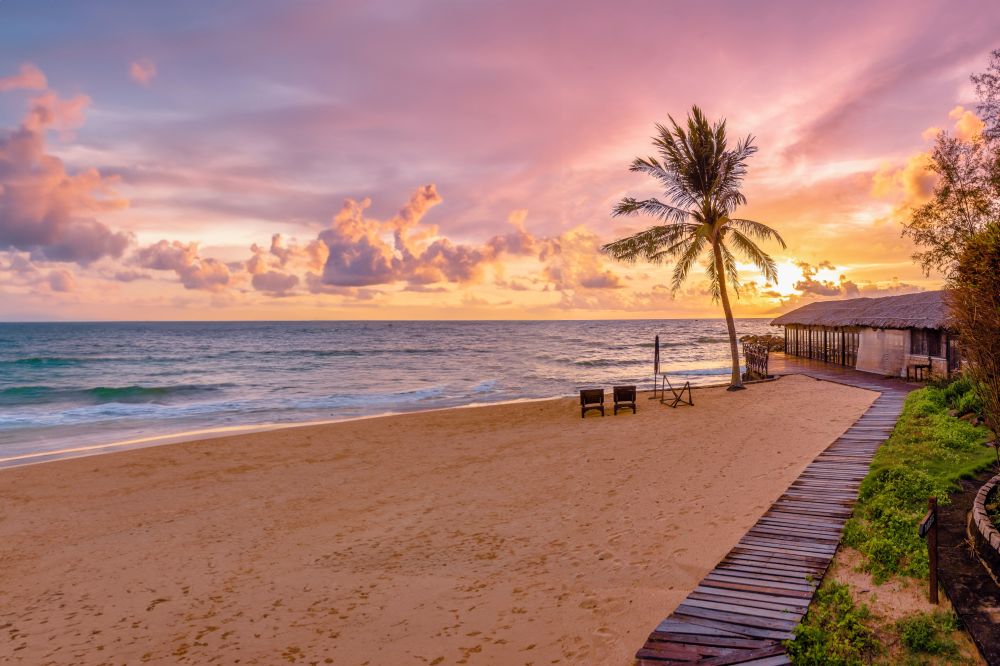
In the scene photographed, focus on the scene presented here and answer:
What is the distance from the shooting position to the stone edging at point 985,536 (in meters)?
4.92

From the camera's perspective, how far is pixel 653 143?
2009 centimetres

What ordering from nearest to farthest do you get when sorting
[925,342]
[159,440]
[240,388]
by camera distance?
1. [159,440]
2. [925,342]
3. [240,388]

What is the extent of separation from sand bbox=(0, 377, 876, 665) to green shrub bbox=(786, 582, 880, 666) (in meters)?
1.28

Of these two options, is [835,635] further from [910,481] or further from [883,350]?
[883,350]

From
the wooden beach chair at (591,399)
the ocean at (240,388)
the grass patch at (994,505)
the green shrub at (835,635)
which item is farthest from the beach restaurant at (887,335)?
the green shrub at (835,635)

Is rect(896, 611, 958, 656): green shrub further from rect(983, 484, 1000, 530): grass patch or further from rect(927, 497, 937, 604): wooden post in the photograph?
rect(983, 484, 1000, 530): grass patch

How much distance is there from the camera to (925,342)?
1972 cm

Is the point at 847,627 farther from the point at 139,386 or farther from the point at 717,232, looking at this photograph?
the point at 139,386

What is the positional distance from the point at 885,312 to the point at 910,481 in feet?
60.3

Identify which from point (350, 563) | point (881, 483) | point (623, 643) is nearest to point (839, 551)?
point (881, 483)

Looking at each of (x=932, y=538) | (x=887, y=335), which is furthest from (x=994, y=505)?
(x=887, y=335)

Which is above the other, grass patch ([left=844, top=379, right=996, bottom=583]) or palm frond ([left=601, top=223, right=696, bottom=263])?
palm frond ([left=601, top=223, right=696, bottom=263])

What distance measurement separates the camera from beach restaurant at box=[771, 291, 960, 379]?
18.9 meters

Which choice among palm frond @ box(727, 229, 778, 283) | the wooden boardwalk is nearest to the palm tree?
palm frond @ box(727, 229, 778, 283)
